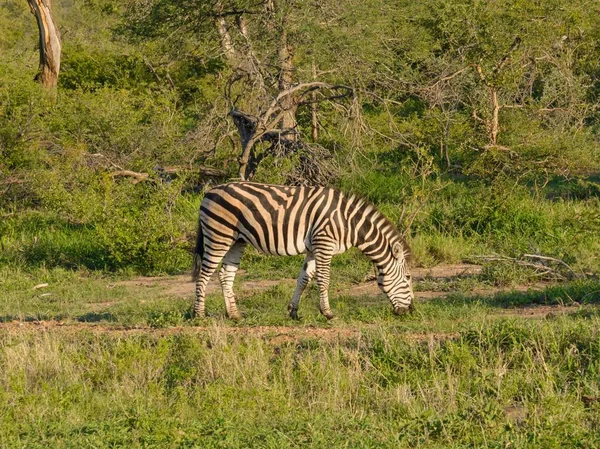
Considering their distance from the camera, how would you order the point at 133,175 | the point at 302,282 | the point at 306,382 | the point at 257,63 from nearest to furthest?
the point at 306,382, the point at 302,282, the point at 257,63, the point at 133,175

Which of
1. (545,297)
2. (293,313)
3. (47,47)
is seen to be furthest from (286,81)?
(47,47)

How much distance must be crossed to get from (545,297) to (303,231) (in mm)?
2762

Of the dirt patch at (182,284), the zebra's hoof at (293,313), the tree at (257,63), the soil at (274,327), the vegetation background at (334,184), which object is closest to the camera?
the vegetation background at (334,184)

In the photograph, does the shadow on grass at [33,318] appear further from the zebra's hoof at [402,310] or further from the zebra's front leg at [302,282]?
the zebra's hoof at [402,310]

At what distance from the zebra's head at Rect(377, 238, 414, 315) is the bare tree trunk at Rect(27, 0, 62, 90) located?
1388cm

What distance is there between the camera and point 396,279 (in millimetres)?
10133

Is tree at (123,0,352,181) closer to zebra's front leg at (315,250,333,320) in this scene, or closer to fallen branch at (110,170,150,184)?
fallen branch at (110,170,150,184)

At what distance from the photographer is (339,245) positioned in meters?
10.1

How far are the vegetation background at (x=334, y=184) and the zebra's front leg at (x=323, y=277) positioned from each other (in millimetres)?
186

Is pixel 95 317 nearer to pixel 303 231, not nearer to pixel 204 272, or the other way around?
pixel 204 272

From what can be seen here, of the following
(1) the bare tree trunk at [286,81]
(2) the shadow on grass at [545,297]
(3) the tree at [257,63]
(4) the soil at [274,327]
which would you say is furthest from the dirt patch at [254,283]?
(1) the bare tree trunk at [286,81]

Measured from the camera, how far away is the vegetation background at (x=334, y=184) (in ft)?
21.1

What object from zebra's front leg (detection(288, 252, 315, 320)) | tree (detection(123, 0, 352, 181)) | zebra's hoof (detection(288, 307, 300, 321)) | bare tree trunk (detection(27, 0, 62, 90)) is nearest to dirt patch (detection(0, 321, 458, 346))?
zebra's hoof (detection(288, 307, 300, 321))

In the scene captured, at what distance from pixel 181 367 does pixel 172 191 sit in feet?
21.2
